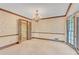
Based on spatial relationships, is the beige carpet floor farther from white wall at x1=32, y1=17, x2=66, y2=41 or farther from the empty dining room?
white wall at x1=32, y1=17, x2=66, y2=41

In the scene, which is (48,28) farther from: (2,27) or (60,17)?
(2,27)

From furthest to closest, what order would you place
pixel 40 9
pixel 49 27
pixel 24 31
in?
1. pixel 24 31
2. pixel 49 27
3. pixel 40 9

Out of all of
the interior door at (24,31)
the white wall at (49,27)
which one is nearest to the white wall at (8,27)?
the interior door at (24,31)

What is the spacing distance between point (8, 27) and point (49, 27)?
89 cm

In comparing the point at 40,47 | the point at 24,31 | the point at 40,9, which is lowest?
the point at 40,47

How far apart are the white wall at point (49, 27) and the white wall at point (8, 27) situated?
0.41m

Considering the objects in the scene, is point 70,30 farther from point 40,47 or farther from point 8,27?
point 8,27

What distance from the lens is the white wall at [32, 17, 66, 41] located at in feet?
7.59

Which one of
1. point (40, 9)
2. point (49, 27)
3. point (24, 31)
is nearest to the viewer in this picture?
point (40, 9)

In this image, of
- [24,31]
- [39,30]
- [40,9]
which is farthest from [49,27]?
[24,31]

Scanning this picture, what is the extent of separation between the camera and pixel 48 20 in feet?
7.74

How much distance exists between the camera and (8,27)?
7.72 feet

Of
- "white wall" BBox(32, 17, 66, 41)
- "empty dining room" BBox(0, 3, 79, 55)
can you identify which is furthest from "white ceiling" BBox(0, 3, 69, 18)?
"white wall" BBox(32, 17, 66, 41)
